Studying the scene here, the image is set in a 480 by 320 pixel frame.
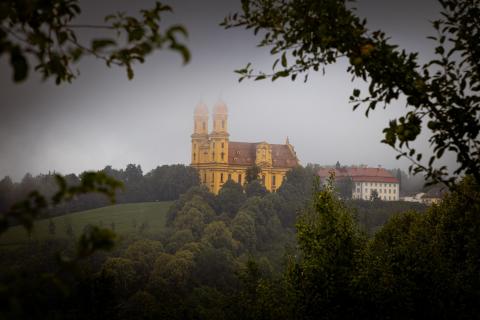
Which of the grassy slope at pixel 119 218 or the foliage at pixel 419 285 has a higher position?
the foliage at pixel 419 285

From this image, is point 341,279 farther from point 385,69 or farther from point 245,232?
point 245,232

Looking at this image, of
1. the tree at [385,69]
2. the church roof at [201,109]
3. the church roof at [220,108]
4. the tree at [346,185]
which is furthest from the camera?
the church roof at [201,109]

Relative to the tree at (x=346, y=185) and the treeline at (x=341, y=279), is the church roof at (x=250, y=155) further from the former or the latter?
the treeline at (x=341, y=279)

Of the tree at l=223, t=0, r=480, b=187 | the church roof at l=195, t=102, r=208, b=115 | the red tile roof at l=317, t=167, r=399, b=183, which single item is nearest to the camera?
the tree at l=223, t=0, r=480, b=187

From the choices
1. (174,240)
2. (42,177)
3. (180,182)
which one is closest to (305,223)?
(42,177)

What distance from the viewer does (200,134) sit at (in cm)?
10756

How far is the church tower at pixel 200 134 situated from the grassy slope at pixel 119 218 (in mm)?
11164

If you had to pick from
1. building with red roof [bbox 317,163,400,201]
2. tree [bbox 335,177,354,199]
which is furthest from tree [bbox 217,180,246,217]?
building with red roof [bbox 317,163,400,201]

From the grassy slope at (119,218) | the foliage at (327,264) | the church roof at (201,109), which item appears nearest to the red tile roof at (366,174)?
the church roof at (201,109)

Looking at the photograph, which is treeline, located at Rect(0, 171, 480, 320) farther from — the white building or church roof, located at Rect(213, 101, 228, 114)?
the white building

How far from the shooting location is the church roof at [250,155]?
107 meters

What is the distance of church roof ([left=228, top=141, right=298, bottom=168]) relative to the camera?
107 metres

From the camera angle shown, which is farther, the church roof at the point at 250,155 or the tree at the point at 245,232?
the church roof at the point at 250,155

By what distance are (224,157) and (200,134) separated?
7.28m
